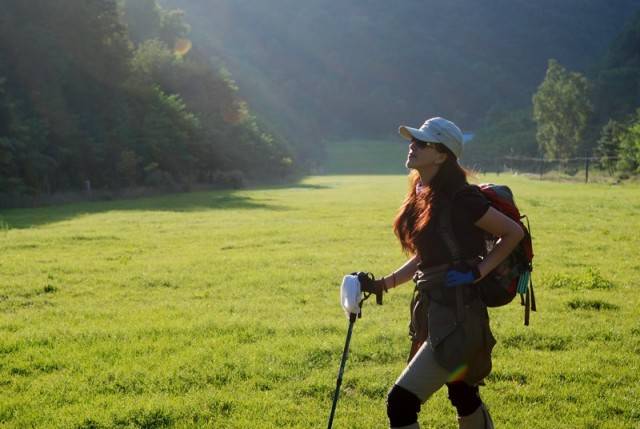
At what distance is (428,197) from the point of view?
442cm

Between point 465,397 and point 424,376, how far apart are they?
0.58 m

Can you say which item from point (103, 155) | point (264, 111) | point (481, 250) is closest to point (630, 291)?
point (481, 250)

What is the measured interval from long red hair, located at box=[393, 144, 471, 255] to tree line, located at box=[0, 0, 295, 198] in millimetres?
40971

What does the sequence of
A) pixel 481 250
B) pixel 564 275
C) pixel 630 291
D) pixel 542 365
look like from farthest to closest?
pixel 564 275, pixel 630 291, pixel 542 365, pixel 481 250

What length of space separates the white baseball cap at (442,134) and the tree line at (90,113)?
41.2m

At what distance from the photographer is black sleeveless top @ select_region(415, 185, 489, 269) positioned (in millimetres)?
4195

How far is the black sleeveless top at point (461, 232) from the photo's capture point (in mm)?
4195

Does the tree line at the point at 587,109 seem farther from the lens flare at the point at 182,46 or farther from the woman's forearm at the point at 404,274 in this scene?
the woman's forearm at the point at 404,274

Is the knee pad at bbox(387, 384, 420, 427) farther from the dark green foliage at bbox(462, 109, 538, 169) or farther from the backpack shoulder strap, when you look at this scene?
the dark green foliage at bbox(462, 109, 538, 169)

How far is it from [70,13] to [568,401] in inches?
2366

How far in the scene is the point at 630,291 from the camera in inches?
476

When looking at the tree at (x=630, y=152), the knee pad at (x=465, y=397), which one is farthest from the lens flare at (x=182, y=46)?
the knee pad at (x=465, y=397)

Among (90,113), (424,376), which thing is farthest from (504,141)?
(424,376)

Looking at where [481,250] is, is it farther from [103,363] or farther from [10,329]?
[10,329]
